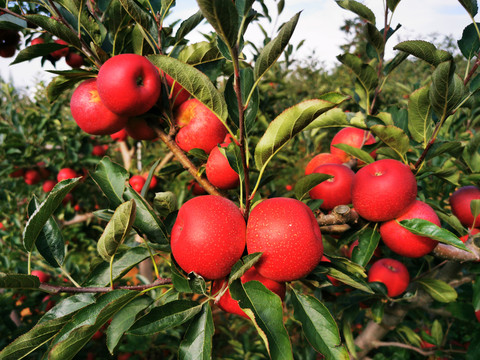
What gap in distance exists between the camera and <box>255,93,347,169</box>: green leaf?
0.58 meters

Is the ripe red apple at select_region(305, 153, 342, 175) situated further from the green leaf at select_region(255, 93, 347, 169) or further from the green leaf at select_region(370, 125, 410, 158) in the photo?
the green leaf at select_region(255, 93, 347, 169)

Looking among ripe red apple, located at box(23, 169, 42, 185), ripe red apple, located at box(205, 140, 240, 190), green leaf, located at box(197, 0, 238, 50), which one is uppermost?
green leaf, located at box(197, 0, 238, 50)

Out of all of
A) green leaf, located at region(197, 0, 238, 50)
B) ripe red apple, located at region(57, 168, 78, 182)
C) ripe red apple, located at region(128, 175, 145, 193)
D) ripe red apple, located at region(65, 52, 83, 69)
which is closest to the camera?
green leaf, located at region(197, 0, 238, 50)

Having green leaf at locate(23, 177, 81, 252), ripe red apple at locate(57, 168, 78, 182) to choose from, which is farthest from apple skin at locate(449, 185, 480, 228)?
ripe red apple at locate(57, 168, 78, 182)

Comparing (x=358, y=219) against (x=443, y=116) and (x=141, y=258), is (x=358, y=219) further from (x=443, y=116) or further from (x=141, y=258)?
(x=141, y=258)

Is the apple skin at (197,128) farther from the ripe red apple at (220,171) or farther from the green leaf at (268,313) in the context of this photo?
the green leaf at (268,313)

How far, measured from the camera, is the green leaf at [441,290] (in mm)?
1176

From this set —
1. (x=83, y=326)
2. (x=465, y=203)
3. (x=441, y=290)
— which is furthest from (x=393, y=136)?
(x=83, y=326)

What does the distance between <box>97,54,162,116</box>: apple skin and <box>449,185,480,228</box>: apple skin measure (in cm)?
109

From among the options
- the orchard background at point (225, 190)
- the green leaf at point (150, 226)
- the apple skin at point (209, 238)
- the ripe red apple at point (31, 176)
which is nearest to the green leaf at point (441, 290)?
the orchard background at point (225, 190)

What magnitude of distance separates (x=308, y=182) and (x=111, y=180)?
1.66ft

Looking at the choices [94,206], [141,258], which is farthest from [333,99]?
[94,206]

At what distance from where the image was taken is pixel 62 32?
0.83 m

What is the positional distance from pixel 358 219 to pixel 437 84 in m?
0.41
